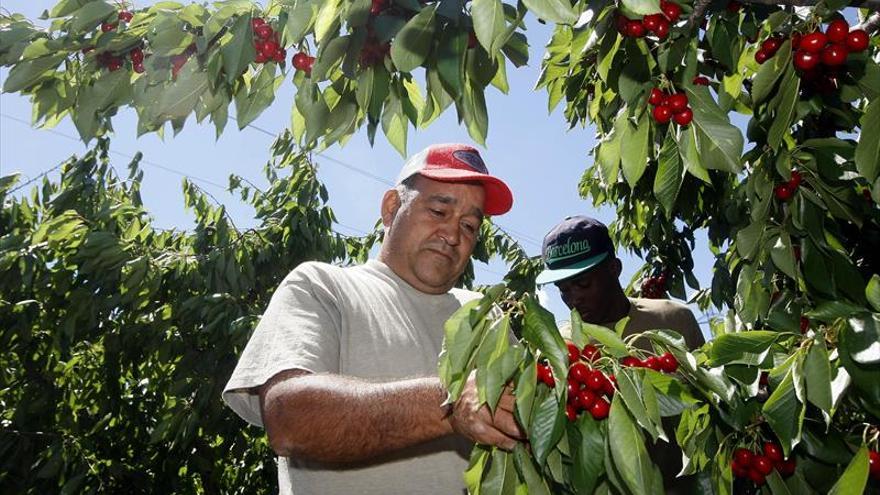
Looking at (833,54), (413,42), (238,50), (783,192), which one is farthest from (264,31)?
(783,192)

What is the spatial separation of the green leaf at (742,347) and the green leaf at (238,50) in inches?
38.9

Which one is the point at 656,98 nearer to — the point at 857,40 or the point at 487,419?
the point at 857,40

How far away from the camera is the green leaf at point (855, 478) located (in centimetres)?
132

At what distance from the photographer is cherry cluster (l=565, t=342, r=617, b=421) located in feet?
4.08

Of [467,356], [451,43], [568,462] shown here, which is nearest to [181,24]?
[451,43]

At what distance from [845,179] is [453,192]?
0.96m

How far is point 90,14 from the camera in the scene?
148cm

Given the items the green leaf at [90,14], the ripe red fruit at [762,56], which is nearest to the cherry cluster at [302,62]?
the green leaf at [90,14]

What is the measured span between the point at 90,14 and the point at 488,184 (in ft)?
3.42

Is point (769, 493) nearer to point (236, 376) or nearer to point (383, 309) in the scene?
point (383, 309)

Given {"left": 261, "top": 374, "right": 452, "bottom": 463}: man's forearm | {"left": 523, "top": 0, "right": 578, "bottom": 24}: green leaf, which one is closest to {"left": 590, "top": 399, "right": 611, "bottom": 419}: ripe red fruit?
{"left": 261, "top": 374, "right": 452, "bottom": 463}: man's forearm

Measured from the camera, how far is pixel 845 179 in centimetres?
192

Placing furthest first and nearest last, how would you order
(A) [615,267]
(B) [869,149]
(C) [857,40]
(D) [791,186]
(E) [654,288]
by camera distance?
(E) [654,288], (A) [615,267], (D) [791,186], (C) [857,40], (B) [869,149]

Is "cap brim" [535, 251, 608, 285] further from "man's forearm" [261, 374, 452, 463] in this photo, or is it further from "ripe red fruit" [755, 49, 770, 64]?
Result: "man's forearm" [261, 374, 452, 463]
